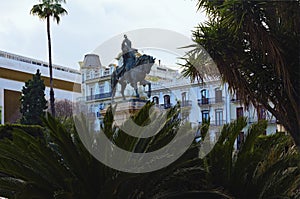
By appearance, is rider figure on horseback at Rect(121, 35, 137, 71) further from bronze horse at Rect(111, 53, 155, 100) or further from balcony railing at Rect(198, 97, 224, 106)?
balcony railing at Rect(198, 97, 224, 106)

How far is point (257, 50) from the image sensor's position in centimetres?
701

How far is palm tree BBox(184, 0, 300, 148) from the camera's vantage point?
6480 millimetres

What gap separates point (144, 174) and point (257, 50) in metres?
3.24

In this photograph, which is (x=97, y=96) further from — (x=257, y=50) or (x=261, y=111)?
(x=257, y=50)

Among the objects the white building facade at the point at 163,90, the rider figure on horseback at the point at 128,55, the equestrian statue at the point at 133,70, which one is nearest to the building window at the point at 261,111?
the rider figure on horseback at the point at 128,55

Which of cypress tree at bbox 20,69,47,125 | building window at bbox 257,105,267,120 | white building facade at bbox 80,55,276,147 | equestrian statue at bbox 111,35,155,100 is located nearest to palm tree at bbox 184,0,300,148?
building window at bbox 257,105,267,120

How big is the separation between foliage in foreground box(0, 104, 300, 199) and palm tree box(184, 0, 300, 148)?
1885 millimetres

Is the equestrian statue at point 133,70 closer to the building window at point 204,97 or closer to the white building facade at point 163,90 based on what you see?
the white building facade at point 163,90

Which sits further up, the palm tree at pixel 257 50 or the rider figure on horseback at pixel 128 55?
the rider figure on horseback at pixel 128 55

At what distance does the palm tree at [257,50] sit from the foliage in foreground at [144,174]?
1.89m

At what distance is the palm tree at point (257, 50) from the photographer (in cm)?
648

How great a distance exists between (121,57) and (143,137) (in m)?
8.85

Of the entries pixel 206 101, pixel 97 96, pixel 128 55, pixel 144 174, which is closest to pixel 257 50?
pixel 144 174

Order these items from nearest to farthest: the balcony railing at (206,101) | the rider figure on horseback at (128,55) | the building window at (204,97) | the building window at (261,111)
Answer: the building window at (261,111), the rider figure on horseback at (128,55), the building window at (204,97), the balcony railing at (206,101)
